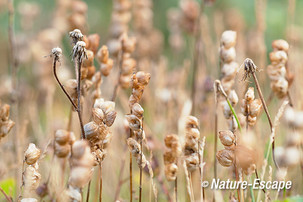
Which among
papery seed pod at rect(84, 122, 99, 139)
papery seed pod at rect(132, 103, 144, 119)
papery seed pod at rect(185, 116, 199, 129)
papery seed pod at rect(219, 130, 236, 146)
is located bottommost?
papery seed pod at rect(219, 130, 236, 146)

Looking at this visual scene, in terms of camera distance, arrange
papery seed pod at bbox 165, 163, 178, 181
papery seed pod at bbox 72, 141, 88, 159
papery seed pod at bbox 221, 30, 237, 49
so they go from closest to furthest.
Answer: papery seed pod at bbox 72, 141, 88, 159, papery seed pod at bbox 165, 163, 178, 181, papery seed pod at bbox 221, 30, 237, 49

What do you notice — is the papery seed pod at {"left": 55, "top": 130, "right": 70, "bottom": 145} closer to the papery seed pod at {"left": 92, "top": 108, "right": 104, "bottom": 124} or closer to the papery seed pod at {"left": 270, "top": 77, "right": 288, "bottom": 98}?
the papery seed pod at {"left": 92, "top": 108, "right": 104, "bottom": 124}

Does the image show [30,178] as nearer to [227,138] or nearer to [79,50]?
[79,50]

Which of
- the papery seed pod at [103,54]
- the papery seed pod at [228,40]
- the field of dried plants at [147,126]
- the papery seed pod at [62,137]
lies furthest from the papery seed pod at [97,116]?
the papery seed pod at [228,40]

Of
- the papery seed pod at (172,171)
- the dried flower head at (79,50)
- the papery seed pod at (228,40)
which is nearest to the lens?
the dried flower head at (79,50)

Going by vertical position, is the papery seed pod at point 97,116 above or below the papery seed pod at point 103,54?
below

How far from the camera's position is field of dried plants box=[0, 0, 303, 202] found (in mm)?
713

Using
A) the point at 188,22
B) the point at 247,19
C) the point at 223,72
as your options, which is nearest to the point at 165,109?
the point at 188,22

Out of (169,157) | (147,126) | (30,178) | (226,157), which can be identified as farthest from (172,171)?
(147,126)

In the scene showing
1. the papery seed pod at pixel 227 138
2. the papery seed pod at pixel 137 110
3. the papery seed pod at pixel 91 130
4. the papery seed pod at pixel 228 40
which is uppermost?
the papery seed pod at pixel 228 40

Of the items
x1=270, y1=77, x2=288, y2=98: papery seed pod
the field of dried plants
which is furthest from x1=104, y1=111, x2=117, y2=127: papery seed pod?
x1=270, y1=77, x2=288, y2=98: papery seed pod

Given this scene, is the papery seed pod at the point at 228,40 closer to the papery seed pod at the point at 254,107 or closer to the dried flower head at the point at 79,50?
the papery seed pod at the point at 254,107

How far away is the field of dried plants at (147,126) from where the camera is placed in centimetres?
71

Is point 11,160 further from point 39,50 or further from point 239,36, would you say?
point 239,36
